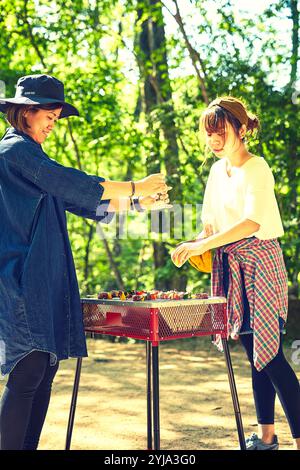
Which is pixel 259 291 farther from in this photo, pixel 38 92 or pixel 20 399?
pixel 38 92

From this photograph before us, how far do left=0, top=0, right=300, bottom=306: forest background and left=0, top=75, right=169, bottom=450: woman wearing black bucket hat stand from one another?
4.21 meters

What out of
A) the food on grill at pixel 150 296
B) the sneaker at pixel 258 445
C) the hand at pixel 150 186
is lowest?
the sneaker at pixel 258 445

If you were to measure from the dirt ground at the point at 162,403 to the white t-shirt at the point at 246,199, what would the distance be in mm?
1282

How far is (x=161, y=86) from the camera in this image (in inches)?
311

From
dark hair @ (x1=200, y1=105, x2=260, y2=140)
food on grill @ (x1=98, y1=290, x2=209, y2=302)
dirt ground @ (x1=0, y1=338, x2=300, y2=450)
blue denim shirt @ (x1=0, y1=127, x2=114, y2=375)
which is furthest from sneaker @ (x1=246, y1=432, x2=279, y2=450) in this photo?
dark hair @ (x1=200, y1=105, x2=260, y2=140)

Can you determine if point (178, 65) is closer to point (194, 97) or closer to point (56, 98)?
point (194, 97)

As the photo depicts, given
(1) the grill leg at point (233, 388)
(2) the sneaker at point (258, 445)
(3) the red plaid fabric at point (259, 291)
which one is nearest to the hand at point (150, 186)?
(3) the red plaid fabric at point (259, 291)

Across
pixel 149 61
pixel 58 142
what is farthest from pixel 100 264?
pixel 149 61

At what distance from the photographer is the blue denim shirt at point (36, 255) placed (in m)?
2.76

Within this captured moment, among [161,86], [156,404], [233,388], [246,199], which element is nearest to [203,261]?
[246,199]

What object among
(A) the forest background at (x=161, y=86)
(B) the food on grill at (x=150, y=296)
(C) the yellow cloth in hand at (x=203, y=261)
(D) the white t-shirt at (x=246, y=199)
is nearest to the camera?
(B) the food on grill at (x=150, y=296)

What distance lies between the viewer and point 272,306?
11.1 ft

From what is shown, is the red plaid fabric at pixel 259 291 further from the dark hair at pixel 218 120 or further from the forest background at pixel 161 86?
the forest background at pixel 161 86
